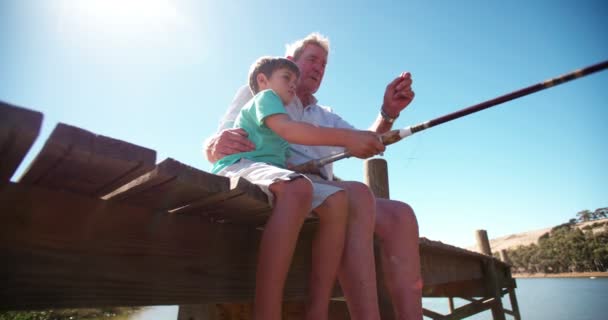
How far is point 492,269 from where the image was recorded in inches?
253

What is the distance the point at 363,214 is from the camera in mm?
1728

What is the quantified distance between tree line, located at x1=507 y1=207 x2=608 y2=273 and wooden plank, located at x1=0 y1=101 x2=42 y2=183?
53.6 meters

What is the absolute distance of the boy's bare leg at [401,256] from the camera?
1779 mm

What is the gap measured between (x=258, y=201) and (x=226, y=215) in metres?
0.24

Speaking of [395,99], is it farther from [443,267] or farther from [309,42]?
[443,267]

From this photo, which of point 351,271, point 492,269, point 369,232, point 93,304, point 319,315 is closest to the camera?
point 93,304

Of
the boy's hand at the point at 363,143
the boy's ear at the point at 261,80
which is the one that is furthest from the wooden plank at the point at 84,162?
the boy's ear at the point at 261,80

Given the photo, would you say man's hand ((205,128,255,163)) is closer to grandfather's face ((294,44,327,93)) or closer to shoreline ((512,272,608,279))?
grandfather's face ((294,44,327,93))

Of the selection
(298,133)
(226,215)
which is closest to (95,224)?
(226,215)

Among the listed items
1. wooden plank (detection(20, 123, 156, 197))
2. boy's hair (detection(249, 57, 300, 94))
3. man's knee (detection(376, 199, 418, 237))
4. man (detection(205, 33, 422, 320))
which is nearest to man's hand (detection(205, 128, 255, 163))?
man (detection(205, 33, 422, 320))

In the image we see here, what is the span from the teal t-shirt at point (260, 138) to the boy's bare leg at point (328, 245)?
0.49 meters

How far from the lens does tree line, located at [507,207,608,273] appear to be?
50.1 m

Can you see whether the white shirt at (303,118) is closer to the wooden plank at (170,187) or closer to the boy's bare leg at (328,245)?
the boy's bare leg at (328,245)

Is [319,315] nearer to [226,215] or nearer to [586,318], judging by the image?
[226,215]
